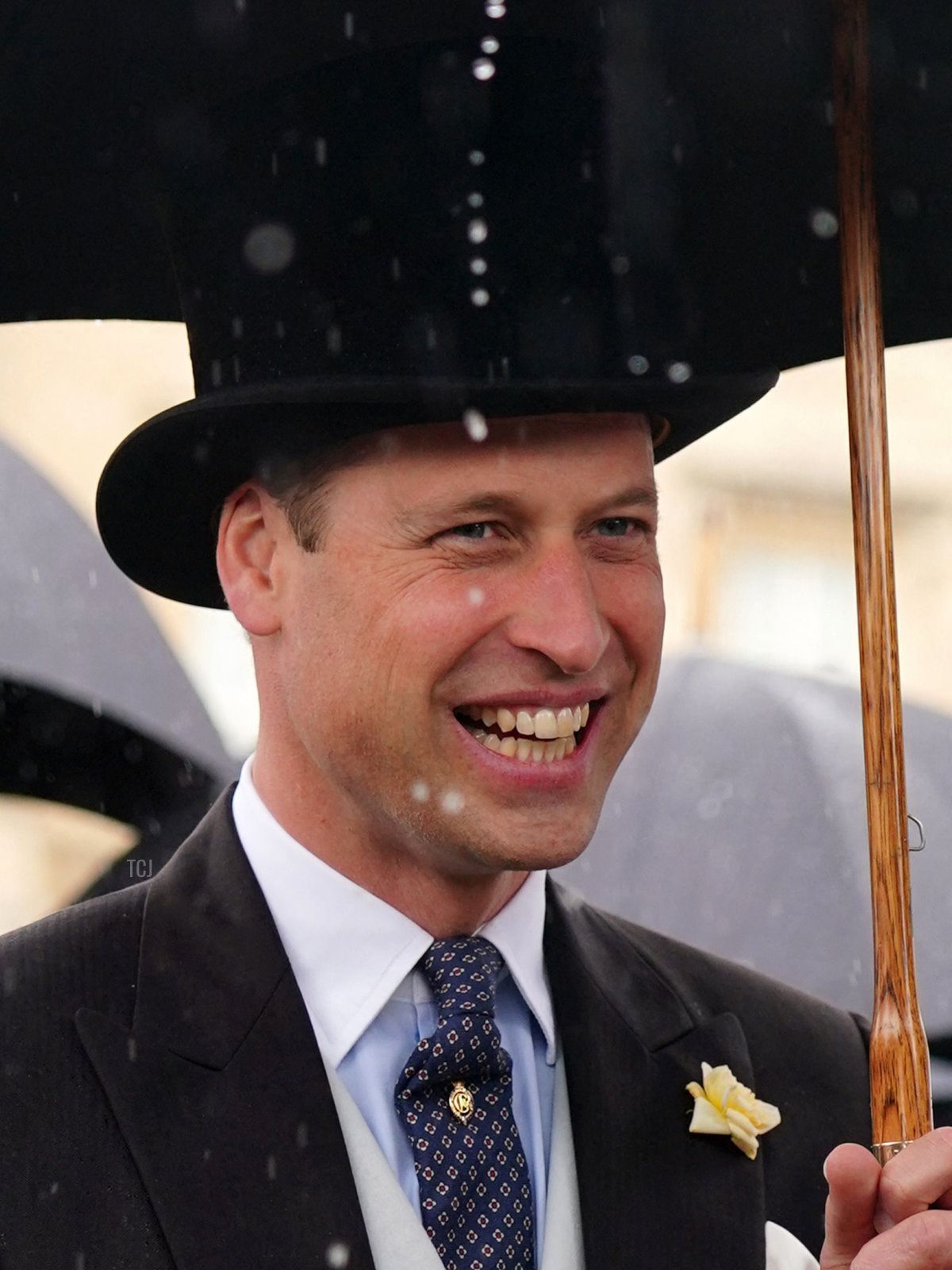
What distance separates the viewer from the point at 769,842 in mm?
5988

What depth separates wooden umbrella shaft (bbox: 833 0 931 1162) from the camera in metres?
2.12

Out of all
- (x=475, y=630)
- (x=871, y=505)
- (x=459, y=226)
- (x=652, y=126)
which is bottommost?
(x=475, y=630)

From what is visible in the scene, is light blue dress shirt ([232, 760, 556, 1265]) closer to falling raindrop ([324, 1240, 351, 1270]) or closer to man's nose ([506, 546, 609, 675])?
falling raindrop ([324, 1240, 351, 1270])

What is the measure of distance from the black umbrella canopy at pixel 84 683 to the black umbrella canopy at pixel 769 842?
4.45ft

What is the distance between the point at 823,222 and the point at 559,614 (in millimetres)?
658

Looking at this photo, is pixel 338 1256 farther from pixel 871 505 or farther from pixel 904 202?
pixel 904 202

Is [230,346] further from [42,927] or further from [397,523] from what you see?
[42,927]

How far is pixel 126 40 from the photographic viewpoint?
2.17 meters

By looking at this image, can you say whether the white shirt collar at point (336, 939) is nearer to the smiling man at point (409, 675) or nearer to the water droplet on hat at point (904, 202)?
the smiling man at point (409, 675)

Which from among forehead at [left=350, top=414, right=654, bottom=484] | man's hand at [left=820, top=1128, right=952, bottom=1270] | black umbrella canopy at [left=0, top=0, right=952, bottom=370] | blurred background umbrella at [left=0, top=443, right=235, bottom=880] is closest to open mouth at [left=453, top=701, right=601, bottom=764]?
forehead at [left=350, top=414, right=654, bottom=484]

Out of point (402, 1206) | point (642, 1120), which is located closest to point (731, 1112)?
point (642, 1120)

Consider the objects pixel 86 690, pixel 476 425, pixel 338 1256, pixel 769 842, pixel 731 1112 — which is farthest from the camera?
pixel 769 842

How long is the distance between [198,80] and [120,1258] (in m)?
1.43

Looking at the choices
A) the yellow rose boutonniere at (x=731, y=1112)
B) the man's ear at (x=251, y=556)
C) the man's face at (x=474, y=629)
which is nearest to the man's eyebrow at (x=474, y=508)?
the man's face at (x=474, y=629)
